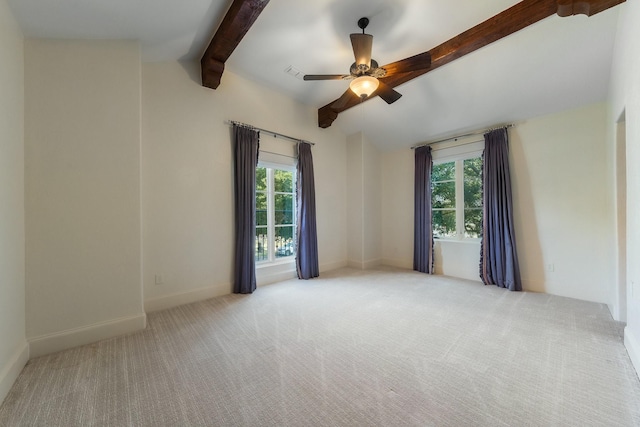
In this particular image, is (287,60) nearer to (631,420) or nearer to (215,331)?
(215,331)

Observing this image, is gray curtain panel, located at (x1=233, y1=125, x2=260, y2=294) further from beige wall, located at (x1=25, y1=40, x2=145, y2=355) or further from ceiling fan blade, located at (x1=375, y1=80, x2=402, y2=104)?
ceiling fan blade, located at (x1=375, y1=80, x2=402, y2=104)

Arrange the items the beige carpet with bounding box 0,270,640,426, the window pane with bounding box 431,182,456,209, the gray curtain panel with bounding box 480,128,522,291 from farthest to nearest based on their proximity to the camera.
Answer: the window pane with bounding box 431,182,456,209
the gray curtain panel with bounding box 480,128,522,291
the beige carpet with bounding box 0,270,640,426

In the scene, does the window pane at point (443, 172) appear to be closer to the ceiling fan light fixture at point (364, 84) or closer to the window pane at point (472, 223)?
the window pane at point (472, 223)

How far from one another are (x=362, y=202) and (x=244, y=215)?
7.93 feet

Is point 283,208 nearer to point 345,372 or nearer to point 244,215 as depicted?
point 244,215

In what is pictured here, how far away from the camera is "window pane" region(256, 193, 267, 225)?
3.98m

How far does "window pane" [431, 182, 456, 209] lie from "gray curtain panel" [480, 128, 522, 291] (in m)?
→ 0.61

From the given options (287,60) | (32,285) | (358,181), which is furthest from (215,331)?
(358,181)

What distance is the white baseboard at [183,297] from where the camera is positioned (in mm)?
2863

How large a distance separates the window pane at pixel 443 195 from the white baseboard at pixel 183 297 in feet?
12.5

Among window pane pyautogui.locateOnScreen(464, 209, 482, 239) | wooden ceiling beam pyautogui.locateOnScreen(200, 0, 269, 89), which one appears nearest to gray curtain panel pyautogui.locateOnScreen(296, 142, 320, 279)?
wooden ceiling beam pyautogui.locateOnScreen(200, 0, 269, 89)

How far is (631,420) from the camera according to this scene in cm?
135

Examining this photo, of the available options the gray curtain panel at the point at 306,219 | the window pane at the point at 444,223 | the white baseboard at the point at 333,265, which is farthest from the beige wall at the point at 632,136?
the white baseboard at the point at 333,265

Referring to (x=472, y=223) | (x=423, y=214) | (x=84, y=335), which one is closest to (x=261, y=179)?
(x=84, y=335)
